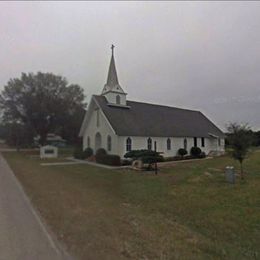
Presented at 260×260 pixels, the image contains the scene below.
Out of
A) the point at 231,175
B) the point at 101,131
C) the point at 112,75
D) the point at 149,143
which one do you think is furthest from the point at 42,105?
the point at 231,175

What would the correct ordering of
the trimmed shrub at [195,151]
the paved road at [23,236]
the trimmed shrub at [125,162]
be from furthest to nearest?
the trimmed shrub at [195,151], the trimmed shrub at [125,162], the paved road at [23,236]

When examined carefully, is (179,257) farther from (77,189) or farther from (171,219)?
(77,189)

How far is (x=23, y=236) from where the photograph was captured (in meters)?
6.47

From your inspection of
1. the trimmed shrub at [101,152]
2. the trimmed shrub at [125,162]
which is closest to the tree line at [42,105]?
the trimmed shrub at [101,152]

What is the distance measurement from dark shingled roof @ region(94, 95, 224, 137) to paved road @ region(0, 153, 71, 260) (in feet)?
65.1

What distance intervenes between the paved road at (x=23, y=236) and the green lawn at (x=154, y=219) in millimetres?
332

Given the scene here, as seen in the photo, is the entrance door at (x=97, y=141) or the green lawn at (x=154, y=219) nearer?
the green lawn at (x=154, y=219)

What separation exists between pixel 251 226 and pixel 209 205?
2.37 metres

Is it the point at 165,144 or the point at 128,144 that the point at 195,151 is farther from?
the point at 128,144

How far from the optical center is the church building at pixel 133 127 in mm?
30109

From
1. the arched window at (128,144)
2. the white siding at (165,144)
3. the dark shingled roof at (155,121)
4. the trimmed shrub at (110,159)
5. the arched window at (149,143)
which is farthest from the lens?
the arched window at (149,143)

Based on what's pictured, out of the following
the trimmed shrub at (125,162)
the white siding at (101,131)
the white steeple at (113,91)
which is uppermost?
the white steeple at (113,91)

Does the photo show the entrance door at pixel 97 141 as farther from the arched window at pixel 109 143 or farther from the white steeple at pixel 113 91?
A: the white steeple at pixel 113 91

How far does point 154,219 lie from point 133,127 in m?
23.0
